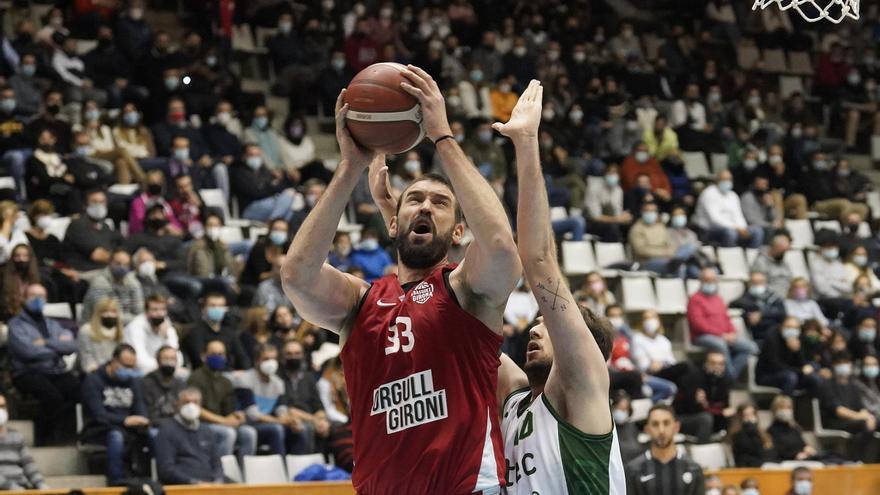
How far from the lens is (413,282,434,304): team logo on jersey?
189 inches

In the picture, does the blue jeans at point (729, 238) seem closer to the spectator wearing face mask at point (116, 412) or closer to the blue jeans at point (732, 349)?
the blue jeans at point (732, 349)

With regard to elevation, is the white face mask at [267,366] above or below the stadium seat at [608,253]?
below

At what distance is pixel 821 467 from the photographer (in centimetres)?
1364

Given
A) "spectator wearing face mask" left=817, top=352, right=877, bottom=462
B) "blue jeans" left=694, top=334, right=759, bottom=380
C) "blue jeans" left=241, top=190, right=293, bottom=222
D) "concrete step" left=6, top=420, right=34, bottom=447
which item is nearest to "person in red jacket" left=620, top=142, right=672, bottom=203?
"blue jeans" left=694, top=334, right=759, bottom=380

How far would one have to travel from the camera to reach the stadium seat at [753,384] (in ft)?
51.3

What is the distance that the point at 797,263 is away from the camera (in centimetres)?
1766

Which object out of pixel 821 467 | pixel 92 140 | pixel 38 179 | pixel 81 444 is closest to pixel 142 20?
pixel 92 140

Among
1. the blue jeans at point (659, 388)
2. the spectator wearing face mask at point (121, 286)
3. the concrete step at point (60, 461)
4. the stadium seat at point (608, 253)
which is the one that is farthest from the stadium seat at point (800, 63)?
the concrete step at point (60, 461)

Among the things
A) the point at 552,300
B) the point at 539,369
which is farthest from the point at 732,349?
the point at 552,300

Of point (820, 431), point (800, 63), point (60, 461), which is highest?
point (800, 63)

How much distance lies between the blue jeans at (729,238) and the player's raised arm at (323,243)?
13.2 metres

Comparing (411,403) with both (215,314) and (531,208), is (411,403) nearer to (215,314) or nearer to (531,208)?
(531,208)

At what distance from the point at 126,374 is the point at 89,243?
2078 millimetres

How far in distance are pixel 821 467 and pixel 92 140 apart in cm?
822
